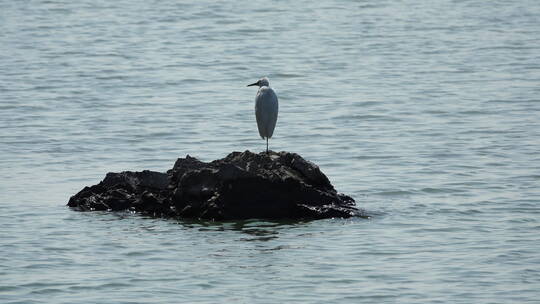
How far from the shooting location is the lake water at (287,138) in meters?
12.9

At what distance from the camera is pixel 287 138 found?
22.8 m

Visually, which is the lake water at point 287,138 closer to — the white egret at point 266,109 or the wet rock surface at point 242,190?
the wet rock surface at point 242,190

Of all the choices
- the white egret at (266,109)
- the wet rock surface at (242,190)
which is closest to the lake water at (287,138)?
the wet rock surface at (242,190)

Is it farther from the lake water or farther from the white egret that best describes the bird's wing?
the lake water

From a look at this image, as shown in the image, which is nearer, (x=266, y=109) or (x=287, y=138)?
(x=266, y=109)

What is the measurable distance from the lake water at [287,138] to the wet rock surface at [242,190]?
0.19 m

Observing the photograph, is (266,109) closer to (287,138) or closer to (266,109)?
(266,109)

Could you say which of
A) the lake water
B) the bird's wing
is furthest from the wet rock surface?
the bird's wing

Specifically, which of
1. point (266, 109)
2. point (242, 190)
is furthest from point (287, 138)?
point (242, 190)

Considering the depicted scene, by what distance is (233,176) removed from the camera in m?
13.9

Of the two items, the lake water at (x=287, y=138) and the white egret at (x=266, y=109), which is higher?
the white egret at (x=266, y=109)

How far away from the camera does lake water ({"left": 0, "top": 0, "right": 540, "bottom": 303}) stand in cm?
1286

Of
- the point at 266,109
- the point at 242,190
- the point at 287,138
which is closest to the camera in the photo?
the point at 242,190

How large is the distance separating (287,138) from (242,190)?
888 centimetres
